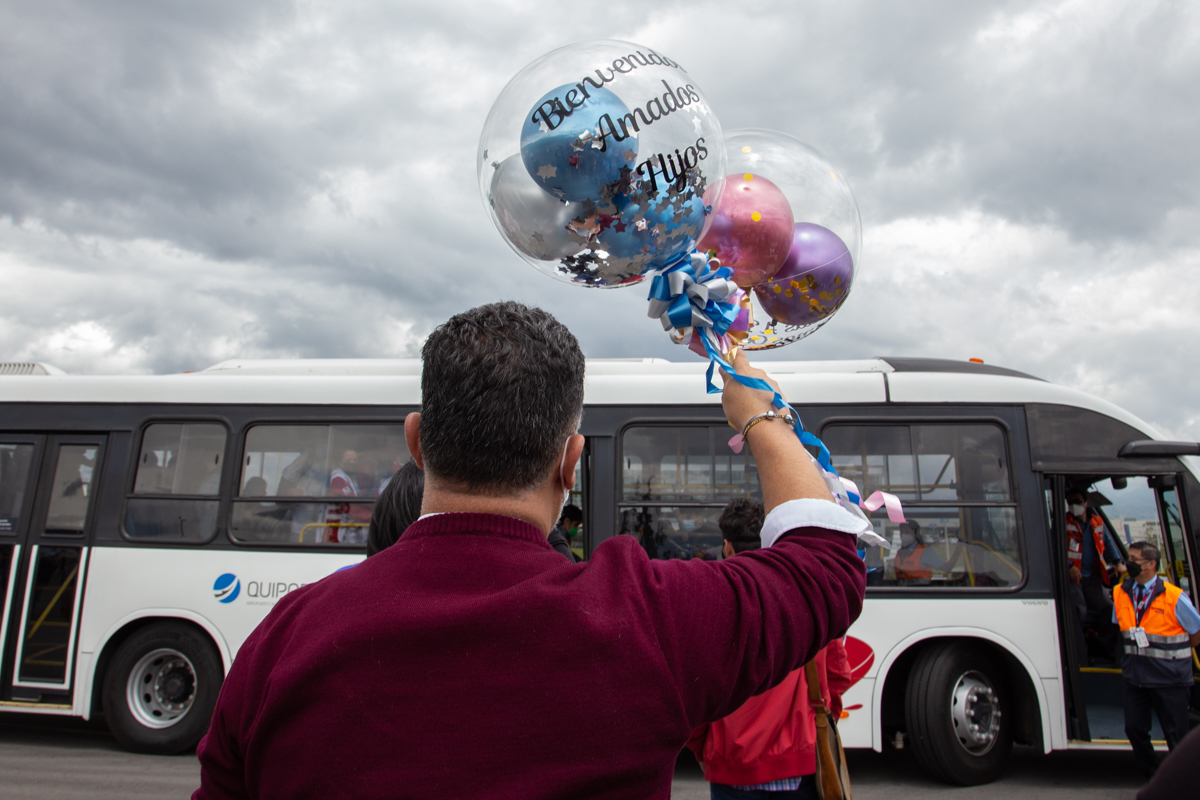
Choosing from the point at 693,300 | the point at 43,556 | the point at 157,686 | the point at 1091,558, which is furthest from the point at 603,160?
the point at 1091,558

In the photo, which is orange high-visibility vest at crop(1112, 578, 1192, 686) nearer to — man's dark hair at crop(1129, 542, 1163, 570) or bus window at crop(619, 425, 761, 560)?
man's dark hair at crop(1129, 542, 1163, 570)

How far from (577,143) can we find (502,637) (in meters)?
1.18

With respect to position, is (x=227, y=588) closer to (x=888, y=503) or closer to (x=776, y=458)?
(x=888, y=503)

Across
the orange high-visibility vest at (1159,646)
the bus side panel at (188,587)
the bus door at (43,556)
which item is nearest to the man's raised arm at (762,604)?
the bus side panel at (188,587)

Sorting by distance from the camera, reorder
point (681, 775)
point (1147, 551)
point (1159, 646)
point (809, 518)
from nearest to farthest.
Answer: point (809, 518) → point (1159, 646) → point (1147, 551) → point (681, 775)

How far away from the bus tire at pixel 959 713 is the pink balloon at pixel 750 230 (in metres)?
4.13

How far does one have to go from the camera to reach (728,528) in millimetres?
2959

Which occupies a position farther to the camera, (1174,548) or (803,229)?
(1174,548)

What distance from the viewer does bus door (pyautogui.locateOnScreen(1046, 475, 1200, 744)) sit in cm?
516

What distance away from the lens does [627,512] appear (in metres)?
5.43

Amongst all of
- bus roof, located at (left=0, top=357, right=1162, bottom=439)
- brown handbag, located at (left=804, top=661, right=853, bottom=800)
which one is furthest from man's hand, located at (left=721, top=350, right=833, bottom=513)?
bus roof, located at (left=0, top=357, right=1162, bottom=439)

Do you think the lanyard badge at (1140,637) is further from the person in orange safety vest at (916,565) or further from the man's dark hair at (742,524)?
the man's dark hair at (742,524)

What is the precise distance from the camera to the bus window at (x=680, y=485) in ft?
17.6

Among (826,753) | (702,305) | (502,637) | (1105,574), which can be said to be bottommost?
(826,753)
